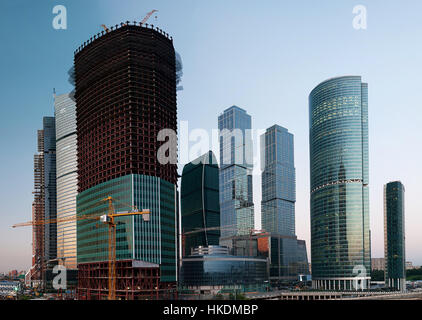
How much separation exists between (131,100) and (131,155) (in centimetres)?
2313

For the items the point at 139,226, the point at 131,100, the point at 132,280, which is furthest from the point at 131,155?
the point at 132,280

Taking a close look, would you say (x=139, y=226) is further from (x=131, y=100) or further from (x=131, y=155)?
(x=131, y=100)

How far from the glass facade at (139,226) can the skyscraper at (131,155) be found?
1.24 ft

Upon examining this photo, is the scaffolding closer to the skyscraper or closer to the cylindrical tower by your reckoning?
the skyscraper

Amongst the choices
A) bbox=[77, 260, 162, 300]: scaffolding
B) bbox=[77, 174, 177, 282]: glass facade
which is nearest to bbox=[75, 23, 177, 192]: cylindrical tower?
bbox=[77, 174, 177, 282]: glass facade

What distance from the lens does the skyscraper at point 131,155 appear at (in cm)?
16375

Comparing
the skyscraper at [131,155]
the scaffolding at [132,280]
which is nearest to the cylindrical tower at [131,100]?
the skyscraper at [131,155]

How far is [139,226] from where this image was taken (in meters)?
163

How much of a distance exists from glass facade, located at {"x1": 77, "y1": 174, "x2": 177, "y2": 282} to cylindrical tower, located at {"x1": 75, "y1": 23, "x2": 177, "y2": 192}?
255 inches
